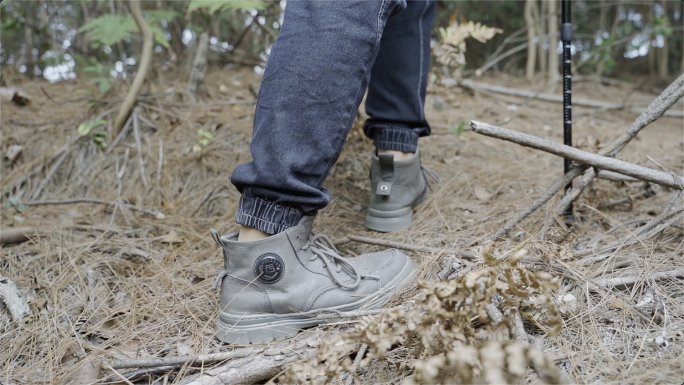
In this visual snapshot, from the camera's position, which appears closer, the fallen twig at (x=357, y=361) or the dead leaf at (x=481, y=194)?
the fallen twig at (x=357, y=361)

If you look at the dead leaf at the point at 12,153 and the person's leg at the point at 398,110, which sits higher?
the person's leg at the point at 398,110

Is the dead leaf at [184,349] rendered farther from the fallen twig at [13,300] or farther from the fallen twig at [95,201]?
the fallen twig at [95,201]

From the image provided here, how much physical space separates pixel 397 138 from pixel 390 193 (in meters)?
0.23

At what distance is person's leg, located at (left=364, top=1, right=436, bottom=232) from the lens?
6.01 feet

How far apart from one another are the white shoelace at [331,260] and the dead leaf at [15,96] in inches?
106

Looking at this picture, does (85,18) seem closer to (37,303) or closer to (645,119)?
(37,303)

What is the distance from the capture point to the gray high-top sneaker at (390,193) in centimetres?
185

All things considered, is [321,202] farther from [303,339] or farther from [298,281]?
[303,339]

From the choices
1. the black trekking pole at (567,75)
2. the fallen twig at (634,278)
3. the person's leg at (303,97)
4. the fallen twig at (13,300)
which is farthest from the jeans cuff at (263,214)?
the black trekking pole at (567,75)

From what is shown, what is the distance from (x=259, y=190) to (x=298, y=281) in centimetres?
29

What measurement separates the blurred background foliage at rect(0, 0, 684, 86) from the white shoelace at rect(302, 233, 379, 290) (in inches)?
52.5

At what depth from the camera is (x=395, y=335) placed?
0.97 meters

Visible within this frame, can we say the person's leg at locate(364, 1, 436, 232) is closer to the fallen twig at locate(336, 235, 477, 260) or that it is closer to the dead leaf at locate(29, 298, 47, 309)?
the fallen twig at locate(336, 235, 477, 260)

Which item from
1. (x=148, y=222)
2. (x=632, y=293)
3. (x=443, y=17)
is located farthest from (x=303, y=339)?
(x=443, y=17)
